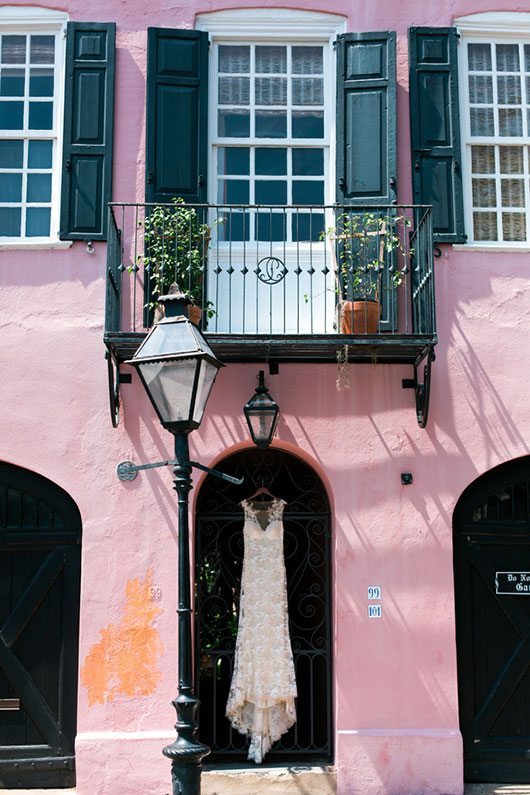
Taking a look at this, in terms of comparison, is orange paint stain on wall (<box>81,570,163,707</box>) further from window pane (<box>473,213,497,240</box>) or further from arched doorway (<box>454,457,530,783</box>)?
window pane (<box>473,213,497,240</box>)

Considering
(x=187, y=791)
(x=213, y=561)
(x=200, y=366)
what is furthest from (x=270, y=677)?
(x=200, y=366)

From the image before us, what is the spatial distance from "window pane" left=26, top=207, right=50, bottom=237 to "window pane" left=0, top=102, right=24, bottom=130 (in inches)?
31.1

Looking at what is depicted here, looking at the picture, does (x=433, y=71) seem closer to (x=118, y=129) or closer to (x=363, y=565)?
(x=118, y=129)

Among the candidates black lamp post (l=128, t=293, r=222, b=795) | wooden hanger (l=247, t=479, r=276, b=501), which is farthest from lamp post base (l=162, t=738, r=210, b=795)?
wooden hanger (l=247, t=479, r=276, b=501)

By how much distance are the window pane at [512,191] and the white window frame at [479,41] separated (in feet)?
0.18

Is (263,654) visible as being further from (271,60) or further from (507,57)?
(507,57)

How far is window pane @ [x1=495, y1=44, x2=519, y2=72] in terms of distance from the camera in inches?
377

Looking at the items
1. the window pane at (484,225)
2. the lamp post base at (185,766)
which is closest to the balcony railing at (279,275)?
the window pane at (484,225)

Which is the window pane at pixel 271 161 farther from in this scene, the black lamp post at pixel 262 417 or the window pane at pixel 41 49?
the black lamp post at pixel 262 417

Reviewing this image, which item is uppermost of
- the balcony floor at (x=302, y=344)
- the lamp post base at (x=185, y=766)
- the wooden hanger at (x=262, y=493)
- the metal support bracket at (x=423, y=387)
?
the balcony floor at (x=302, y=344)

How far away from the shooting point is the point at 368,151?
922 cm

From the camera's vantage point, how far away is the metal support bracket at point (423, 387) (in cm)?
854

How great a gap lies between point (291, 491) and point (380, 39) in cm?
419

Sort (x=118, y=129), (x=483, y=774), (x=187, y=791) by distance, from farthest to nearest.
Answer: (x=118, y=129)
(x=483, y=774)
(x=187, y=791)
